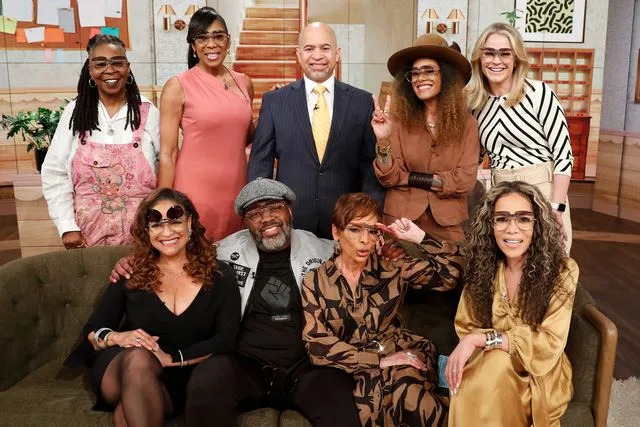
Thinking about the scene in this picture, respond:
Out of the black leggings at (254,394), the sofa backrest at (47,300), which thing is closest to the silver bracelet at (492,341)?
the black leggings at (254,394)

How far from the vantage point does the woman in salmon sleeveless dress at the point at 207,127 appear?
9.84 feet

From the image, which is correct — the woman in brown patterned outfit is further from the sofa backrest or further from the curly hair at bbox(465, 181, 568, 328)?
the sofa backrest

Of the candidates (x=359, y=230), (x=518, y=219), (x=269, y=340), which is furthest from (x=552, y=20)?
(x=269, y=340)

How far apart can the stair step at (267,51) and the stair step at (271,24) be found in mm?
207

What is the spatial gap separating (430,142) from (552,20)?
5809mm

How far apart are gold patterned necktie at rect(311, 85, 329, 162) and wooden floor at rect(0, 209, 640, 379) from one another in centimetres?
206

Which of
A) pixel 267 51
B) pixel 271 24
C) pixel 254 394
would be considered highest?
pixel 271 24

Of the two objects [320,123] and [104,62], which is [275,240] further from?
[104,62]

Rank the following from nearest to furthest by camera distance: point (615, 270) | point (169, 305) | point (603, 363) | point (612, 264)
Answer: point (603, 363)
point (169, 305)
point (615, 270)
point (612, 264)

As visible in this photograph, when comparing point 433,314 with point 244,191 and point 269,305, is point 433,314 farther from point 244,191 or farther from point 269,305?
point 244,191

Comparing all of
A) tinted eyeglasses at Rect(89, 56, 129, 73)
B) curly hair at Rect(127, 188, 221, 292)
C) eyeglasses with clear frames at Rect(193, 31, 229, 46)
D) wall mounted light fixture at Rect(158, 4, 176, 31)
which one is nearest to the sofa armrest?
curly hair at Rect(127, 188, 221, 292)

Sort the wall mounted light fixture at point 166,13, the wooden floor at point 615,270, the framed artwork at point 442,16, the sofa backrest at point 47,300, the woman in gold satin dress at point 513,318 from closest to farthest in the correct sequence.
A: the woman in gold satin dress at point 513,318 < the sofa backrest at point 47,300 < the wooden floor at point 615,270 < the wall mounted light fixture at point 166,13 < the framed artwork at point 442,16

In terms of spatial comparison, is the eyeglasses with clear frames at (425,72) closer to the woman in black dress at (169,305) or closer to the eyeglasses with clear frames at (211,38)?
the eyeglasses with clear frames at (211,38)

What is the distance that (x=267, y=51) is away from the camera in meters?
7.93
